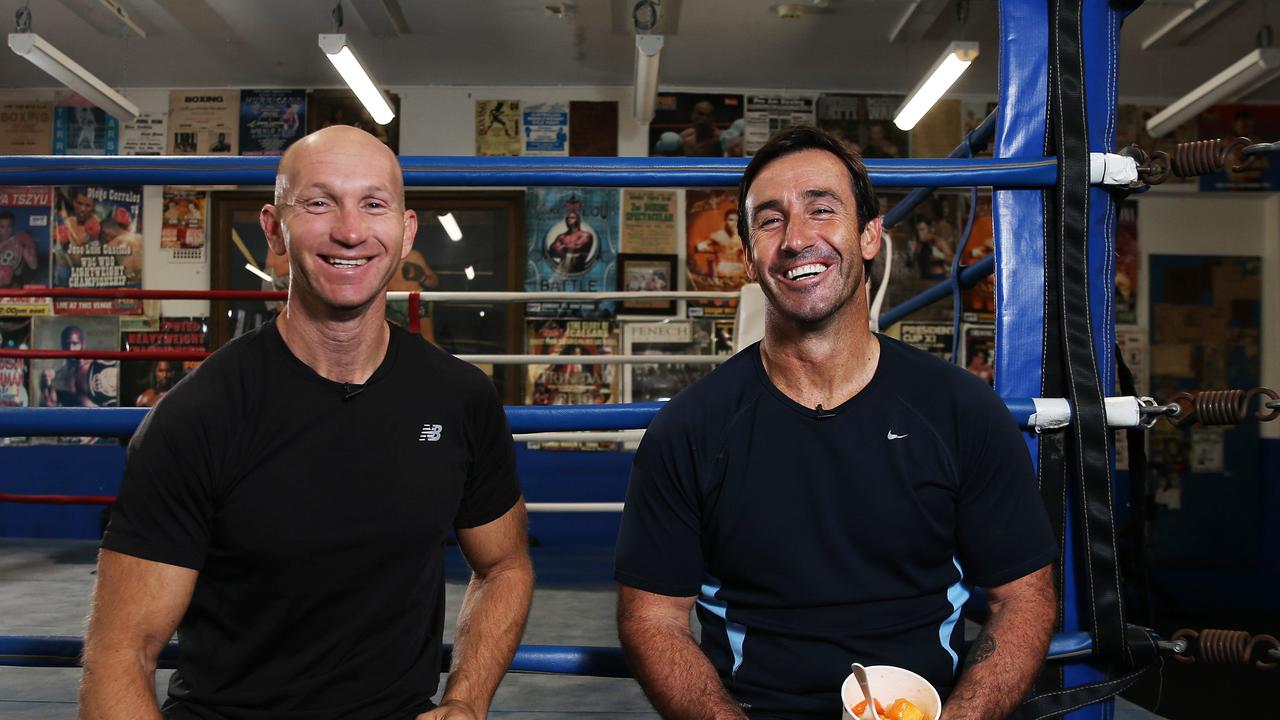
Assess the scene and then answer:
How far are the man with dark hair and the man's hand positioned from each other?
0.21 m

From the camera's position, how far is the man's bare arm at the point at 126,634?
0.90 m

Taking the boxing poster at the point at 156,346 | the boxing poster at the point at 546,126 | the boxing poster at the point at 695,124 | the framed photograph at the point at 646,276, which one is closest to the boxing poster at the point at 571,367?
the framed photograph at the point at 646,276

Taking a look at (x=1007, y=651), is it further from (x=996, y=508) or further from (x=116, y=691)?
(x=116, y=691)

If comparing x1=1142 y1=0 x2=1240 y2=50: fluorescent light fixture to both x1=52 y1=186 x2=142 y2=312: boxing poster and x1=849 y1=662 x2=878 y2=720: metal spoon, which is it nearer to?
x1=849 y1=662 x2=878 y2=720: metal spoon

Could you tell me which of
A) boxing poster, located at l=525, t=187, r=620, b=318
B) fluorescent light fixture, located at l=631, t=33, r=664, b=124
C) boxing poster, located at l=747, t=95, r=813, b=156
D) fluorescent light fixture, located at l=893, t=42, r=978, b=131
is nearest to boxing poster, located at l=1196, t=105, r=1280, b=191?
fluorescent light fixture, located at l=893, t=42, r=978, b=131

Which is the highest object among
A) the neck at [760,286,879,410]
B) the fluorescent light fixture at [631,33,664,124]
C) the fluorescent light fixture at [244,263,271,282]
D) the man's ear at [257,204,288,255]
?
the fluorescent light fixture at [631,33,664,124]

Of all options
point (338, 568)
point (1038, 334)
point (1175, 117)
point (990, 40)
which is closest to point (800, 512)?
point (1038, 334)

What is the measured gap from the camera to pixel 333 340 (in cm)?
107

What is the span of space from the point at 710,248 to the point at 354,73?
2.35 metres

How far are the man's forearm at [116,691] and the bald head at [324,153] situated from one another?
1.88 feet

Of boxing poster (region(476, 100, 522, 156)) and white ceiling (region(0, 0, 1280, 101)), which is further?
boxing poster (region(476, 100, 522, 156))

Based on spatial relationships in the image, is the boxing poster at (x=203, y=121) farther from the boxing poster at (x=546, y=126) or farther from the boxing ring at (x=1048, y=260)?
the boxing ring at (x=1048, y=260)

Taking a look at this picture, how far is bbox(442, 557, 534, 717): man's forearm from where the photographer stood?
1062mm

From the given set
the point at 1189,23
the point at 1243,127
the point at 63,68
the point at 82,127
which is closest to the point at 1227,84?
the point at 1189,23
